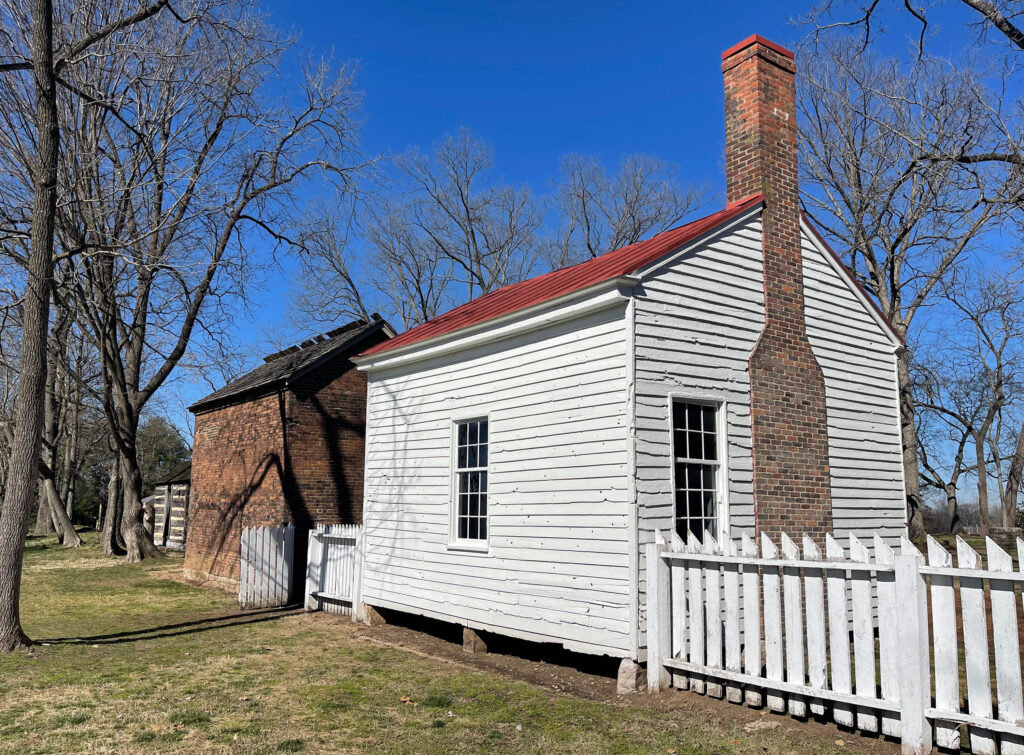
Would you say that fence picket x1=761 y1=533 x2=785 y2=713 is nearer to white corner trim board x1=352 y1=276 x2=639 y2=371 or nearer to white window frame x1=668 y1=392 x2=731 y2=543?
white window frame x1=668 y1=392 x2=731 y2=543

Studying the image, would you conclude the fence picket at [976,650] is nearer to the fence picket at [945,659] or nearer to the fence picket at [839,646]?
the fence picket at [945,659]

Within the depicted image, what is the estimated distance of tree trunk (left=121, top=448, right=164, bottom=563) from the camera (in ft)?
74.7

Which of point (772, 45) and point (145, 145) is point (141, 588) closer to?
point (145, 145)

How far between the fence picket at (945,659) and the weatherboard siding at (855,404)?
14.9ft

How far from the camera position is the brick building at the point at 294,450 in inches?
642

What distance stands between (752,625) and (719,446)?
2489 millimetres

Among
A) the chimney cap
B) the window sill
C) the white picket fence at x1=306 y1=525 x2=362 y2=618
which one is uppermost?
the chimney cap

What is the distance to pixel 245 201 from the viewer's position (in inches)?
866

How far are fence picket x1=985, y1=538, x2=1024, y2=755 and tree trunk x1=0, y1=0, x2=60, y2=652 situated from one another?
1093cm

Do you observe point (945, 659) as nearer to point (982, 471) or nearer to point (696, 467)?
point (696, 467)

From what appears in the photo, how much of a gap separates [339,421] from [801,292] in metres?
10.7

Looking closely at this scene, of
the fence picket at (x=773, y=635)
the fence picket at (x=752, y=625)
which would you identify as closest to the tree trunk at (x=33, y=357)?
the fence picket at (x=752, y=625)

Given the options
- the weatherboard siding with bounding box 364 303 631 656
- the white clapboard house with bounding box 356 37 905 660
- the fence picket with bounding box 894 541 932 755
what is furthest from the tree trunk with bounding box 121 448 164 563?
the fence picket with bounding box 894 541 932 755

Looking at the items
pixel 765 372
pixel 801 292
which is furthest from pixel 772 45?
pixel 765 372
